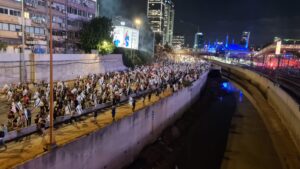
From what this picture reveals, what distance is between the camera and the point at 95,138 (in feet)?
59.9

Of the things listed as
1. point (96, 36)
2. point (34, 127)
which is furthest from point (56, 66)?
point (34, 127)

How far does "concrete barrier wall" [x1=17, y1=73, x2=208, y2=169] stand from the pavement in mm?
584

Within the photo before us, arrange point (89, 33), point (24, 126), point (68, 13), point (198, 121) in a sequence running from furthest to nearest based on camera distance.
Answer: point (68, 13)
point (89, 33)
point (198, 121)
point (24, 126)

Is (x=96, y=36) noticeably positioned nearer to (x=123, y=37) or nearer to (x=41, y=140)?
(x=123, y=37)

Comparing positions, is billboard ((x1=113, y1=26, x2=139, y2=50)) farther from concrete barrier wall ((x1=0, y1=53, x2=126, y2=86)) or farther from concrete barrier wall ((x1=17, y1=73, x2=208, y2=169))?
concrete barrier wall ((x1=17, y1=73, x2=208, y2=169))

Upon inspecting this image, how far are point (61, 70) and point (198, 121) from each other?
68.1 ft

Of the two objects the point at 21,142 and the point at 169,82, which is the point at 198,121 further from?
the point at 21,142

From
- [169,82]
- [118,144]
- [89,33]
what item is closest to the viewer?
[118,144]

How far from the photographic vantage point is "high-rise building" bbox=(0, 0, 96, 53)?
47.5 metres

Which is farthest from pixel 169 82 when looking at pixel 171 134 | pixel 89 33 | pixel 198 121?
pixel 89 33

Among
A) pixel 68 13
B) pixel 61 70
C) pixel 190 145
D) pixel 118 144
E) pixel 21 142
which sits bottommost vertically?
pixel 190 145

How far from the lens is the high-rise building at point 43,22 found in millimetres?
47459

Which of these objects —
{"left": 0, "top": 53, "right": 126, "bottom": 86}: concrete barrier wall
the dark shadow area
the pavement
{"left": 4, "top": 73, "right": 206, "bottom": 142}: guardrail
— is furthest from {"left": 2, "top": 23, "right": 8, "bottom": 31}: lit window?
the pavement

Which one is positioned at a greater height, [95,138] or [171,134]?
[95,138]
